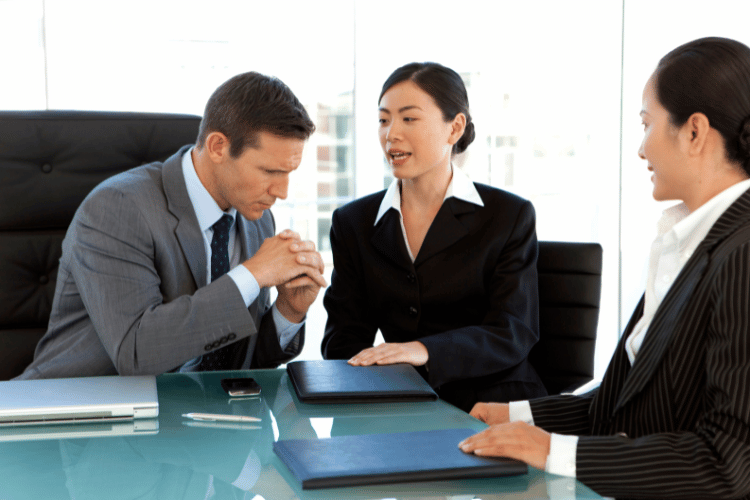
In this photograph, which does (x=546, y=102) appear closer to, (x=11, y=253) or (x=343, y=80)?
(x=343, y=80)

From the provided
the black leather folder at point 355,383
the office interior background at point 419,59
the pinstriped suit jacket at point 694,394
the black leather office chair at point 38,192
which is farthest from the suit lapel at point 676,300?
the office interior background at point 419,59

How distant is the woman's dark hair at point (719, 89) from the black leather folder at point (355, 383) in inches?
25.3

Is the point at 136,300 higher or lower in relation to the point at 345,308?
higher

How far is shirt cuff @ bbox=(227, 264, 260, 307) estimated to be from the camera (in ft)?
4.59

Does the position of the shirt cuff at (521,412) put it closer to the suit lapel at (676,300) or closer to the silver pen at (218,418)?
the suit lapel at (676,300)

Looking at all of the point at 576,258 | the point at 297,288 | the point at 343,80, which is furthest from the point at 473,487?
the point at 343,80

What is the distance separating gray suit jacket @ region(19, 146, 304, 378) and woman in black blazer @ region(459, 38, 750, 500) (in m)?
0.65

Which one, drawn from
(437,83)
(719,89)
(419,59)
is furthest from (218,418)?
(419,59)

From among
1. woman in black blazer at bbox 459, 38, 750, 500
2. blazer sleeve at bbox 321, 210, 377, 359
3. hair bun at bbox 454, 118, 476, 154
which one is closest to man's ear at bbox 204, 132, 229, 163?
blazer sleeve at bbox 321, 210, 377, 359

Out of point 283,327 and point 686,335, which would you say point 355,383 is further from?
point 686,335

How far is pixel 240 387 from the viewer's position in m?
1.32

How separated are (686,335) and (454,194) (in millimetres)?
1029

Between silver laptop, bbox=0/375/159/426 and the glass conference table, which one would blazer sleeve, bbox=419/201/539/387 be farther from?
silver laptop, bbox=0/375/159/426

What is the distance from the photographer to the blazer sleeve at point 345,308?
1.88 m
